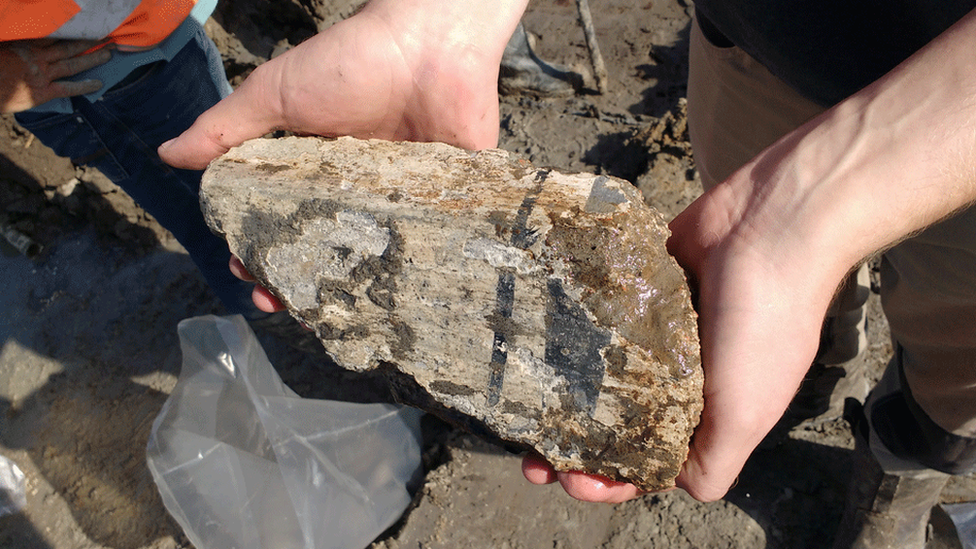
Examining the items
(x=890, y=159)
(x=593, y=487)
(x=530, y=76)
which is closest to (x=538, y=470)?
(x=593, y=487)

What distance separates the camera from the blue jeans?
187cm

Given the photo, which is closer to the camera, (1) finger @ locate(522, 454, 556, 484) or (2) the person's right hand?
(1) finger @ locate(522, 454, 556, 484)

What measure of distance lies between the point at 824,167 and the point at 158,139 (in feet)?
6.48

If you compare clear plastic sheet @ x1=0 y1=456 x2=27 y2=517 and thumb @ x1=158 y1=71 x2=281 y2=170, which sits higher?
thumb @ x1=158 y1=71 x2=281 y2=170

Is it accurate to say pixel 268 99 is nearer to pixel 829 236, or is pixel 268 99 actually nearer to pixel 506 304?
pixel 506 304

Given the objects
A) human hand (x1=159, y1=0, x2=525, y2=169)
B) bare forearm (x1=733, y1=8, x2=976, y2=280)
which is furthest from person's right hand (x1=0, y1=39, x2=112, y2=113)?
bare forearm (x1=733, y1=8, x2=976, y2=280)

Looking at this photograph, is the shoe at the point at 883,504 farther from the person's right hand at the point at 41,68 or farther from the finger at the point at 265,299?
the person's right hand at the point at 41,68

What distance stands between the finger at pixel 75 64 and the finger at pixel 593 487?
1.76 metres

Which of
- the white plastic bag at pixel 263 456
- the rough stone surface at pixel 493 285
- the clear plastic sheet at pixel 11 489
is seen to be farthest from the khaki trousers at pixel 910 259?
the clear plastic sheet at pixel 11 489

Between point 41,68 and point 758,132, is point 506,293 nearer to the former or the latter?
point 758,132

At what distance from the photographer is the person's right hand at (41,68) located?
167cm

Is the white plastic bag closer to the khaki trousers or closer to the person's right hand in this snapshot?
the person's right hand

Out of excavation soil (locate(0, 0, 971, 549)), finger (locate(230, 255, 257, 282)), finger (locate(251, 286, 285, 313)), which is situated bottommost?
excavation soil (locate(0, 0, 971, 549))

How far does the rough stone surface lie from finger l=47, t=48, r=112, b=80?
70cm
